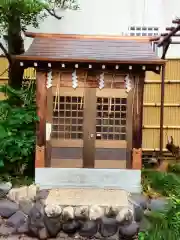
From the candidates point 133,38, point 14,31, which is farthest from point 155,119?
point 14,31

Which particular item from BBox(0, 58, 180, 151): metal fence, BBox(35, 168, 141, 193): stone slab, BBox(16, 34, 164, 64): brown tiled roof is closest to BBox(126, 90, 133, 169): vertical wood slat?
BBox(35, 168, 141, 193): stone slab

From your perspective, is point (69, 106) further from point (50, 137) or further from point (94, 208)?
point (94, 208)

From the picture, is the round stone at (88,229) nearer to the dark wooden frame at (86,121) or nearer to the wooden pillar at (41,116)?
the dark wooden frame at (86,121)

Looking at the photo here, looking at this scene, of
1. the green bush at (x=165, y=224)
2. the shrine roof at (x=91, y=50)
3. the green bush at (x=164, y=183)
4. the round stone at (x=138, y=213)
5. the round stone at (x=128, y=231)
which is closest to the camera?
the green bush at (x=165, y=224)

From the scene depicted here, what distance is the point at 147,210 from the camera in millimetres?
8156

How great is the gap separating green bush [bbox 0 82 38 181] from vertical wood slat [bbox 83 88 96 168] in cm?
116

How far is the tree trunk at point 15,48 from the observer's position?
959cm

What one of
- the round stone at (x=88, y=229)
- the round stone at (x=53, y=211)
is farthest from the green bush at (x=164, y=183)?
the round stone at (x=53, y=211)

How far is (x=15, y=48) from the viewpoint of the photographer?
10.2m

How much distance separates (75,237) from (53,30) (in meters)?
7.30

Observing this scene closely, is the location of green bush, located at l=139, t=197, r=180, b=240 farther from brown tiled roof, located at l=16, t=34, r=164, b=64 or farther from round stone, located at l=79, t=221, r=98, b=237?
brown tiled roof, located at l=16, t=34, r=164, b=64

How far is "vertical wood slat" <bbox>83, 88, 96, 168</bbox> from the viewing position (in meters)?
9.09

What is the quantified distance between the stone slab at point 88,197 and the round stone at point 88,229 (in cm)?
40

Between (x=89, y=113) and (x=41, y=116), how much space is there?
1090 millimetres
